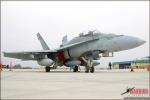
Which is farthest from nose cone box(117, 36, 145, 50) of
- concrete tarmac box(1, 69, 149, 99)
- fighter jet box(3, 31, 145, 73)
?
concrete tarmac box(1, 69, 149, 99)

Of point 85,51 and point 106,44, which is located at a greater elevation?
point 106,44

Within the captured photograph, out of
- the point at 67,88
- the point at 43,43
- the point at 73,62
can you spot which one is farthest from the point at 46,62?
the point at 67,88

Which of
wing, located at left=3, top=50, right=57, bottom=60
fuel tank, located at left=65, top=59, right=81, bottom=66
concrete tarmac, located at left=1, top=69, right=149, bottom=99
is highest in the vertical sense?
wing, located at left=3, top=50, right=57, bottom=60

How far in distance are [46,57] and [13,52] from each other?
131 inches

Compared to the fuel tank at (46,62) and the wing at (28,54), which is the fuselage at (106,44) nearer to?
the fuel tank at (46,62)

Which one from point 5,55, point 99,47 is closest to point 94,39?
point 99,47

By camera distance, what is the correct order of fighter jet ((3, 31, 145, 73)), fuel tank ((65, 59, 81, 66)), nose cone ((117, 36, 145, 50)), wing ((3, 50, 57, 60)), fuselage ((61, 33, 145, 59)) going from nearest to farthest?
nose cone ((117, 36, 145, 50)), fuselage ((61, 33, 145, 59)), fighter jet ((3, 31, 145, 73)), fuel tank ((65, 59, 81, 66)), wing ((3, 50, 57, 60))

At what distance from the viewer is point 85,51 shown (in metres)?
22.1

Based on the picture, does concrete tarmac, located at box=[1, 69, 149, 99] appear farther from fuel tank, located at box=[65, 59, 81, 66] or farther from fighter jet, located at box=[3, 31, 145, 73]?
fuel tank, located at box=[65, 59, 81, 66]

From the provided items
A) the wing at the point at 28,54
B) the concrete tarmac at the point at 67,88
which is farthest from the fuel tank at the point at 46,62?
the concrete tarmac at the point at 67,88

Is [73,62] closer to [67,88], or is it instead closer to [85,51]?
[85,51]

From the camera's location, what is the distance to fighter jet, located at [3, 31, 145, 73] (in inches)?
769

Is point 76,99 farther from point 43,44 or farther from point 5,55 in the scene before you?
point 43,44

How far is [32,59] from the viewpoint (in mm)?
25594
